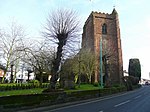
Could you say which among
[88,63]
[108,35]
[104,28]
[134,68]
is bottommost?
[88,63]

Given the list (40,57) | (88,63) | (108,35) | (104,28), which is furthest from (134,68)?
(40,57)

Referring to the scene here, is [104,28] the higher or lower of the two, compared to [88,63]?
higher

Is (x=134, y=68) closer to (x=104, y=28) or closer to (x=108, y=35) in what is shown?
(x=108, y=35)

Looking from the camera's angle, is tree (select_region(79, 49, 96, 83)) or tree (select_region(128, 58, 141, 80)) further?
tree (select_region(128, 58, 141, 80))

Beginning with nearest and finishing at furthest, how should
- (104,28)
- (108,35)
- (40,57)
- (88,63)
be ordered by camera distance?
(40,57), (88,63), (108,35), (104,28)

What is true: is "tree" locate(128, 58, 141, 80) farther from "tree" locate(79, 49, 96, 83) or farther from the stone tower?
"tree" locate(79, 49, 96, 83)

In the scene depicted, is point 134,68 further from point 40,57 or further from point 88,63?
point 40,57

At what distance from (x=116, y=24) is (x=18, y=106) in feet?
210

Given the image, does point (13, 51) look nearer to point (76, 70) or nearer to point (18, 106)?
point (76, 70)

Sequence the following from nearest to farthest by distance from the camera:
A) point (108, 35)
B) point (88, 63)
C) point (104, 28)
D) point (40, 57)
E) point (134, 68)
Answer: point (40, 57) → point (88, 63) → point (108, 35) → point (104, 28) → point (134, 68)

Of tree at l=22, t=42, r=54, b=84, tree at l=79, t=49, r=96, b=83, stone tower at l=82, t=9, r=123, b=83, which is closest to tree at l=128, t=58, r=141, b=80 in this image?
stone tower at l=82, t=9, r=123, b=83

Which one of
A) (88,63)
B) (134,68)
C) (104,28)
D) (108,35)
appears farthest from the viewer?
(134,68)

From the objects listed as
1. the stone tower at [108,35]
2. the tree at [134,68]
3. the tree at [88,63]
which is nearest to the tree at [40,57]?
the tree at [88,63]

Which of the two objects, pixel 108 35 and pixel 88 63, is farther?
pixel 108 35
